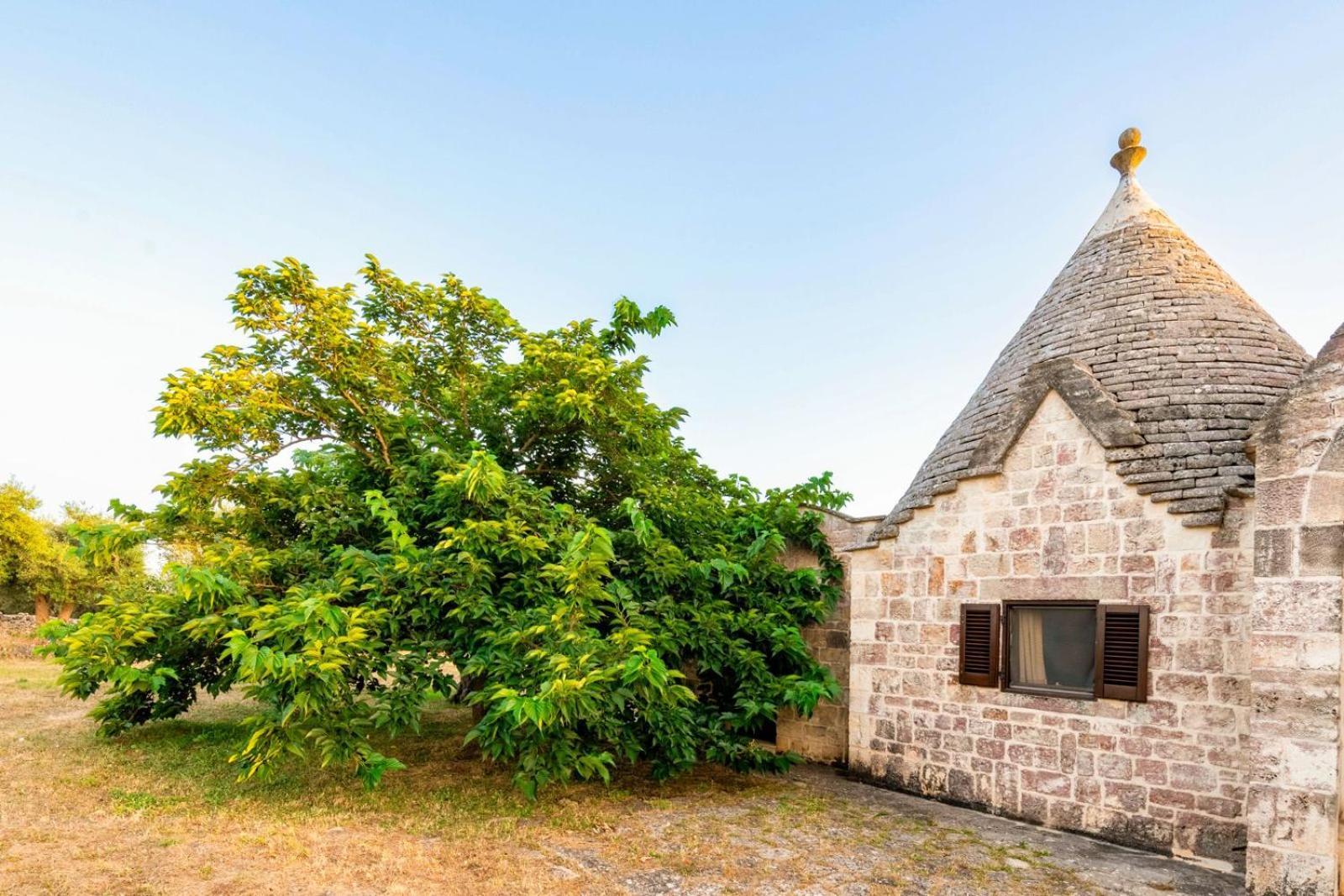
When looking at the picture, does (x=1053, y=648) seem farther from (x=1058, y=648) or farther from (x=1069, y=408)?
(x=1069, y=408)

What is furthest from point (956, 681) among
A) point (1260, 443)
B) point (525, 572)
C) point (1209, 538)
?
point (525, 572)

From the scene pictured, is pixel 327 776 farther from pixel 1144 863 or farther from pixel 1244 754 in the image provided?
pixel 1244 754

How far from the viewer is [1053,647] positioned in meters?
7.02

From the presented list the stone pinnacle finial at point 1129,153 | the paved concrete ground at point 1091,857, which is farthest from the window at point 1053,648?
the stone pinnacle finial at point 1129,153

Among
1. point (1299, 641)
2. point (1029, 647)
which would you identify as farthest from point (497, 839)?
point (1299, 641)

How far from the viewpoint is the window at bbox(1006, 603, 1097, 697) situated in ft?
22.2

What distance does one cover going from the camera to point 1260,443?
5484 millimetres

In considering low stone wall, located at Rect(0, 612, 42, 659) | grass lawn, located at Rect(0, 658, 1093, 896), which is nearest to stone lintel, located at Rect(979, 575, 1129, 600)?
grass lawn, located at Rect(0, 658, 1093, 896)

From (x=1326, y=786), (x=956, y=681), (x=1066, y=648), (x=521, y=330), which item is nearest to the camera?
(x=1326, y=786)

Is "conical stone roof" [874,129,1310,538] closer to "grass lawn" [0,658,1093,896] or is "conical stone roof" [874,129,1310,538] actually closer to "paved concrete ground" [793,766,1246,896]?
"paved concrete ground" [793,766,1246,896]

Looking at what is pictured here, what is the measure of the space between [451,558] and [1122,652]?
19.2 feet

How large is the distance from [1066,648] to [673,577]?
3.75 metres

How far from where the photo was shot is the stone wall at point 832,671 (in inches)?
364

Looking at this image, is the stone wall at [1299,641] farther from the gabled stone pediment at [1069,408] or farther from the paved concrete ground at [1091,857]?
the gabled stone pediment at [1069,408]
